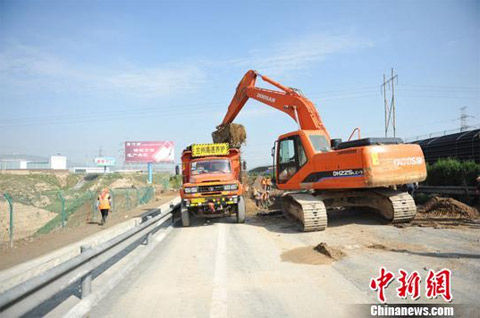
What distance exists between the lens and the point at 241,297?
4379 mm

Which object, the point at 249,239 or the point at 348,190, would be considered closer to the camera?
the point at 249,239

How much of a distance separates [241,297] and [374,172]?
528 centimetres

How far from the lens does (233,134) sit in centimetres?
1596

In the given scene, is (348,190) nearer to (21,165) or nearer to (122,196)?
(122,196)

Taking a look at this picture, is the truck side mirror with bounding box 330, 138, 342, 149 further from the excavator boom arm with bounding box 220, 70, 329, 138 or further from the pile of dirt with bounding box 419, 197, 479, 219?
the pile of dirt with bounding box 419, 197, 479, 219

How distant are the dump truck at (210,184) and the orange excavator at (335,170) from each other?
5.57 ft

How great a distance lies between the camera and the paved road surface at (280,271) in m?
4.07

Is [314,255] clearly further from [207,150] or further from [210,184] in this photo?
[207,150]

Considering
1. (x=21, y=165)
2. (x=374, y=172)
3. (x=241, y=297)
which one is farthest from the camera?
(x=21, y=165)

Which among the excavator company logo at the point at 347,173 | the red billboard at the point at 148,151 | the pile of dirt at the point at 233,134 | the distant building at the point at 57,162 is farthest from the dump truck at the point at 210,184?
the distant building at the point at 57,162

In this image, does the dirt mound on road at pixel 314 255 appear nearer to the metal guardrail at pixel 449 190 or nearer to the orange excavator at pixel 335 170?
the orange excavator at pixel 335 170

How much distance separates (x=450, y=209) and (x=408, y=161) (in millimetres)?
3337

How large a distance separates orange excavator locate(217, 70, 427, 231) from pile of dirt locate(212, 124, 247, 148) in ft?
14.9

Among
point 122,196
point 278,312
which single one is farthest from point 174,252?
point 122,196
